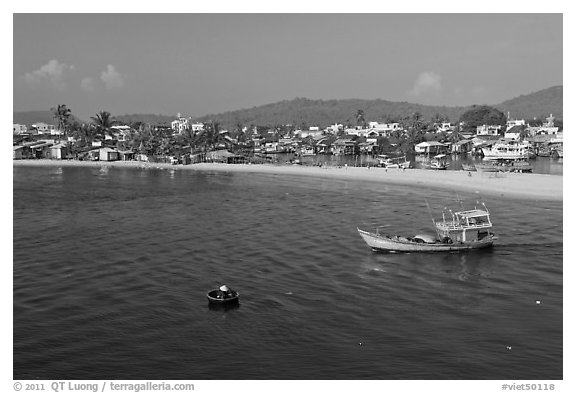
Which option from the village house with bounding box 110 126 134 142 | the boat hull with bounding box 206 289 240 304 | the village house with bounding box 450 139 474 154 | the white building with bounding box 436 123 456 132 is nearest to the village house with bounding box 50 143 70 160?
the village house with bounding box 110 126 134 142

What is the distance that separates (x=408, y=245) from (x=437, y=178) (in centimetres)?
4629

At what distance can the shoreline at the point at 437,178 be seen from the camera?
68625mm

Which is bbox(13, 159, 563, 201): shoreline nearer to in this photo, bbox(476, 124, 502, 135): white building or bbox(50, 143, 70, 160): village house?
bbox(50, 143, 70, 160): village house

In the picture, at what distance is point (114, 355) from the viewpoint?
2394cm

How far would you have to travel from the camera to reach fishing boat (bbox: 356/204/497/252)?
134ft

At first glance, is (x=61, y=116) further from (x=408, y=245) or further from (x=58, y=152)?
(x=408, y=245)

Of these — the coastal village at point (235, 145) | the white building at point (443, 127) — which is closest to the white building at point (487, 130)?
the coastal village at point (235, 145)

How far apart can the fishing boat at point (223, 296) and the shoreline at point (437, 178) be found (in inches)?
1799

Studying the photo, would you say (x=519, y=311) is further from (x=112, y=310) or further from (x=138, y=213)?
(x=138, y=213)

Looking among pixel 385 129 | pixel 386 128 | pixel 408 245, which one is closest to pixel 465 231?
pixel 408 245

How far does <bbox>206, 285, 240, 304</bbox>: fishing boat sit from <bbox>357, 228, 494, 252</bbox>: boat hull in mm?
14361

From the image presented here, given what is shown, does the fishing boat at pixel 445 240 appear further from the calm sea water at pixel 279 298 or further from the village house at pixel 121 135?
the village house at pixel 121 135

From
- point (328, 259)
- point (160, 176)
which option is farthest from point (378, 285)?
point (160, 176)

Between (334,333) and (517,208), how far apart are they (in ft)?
128
